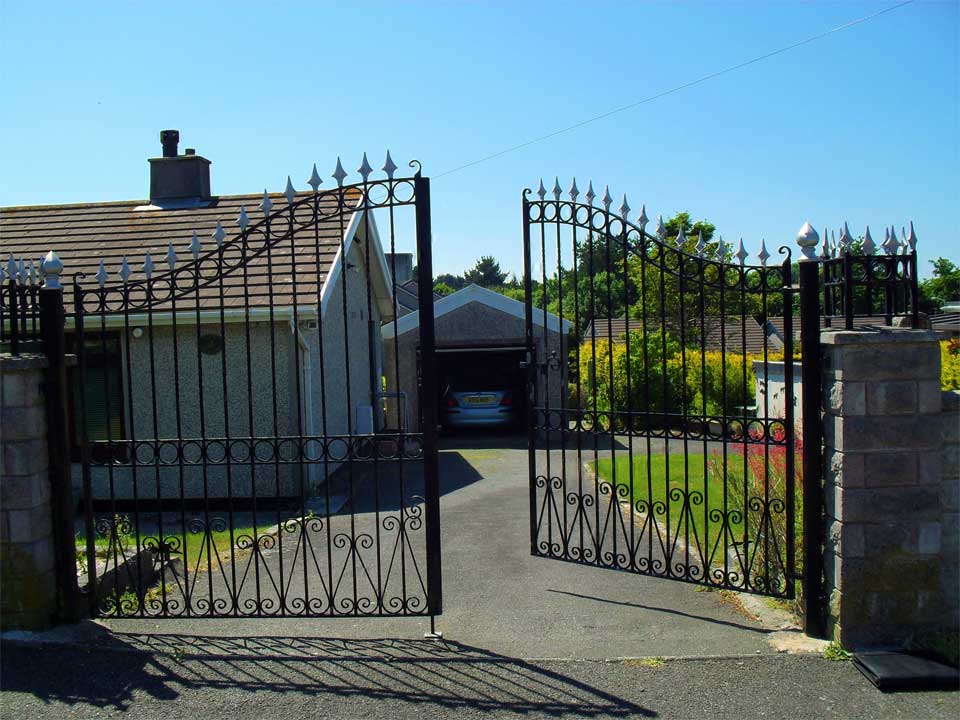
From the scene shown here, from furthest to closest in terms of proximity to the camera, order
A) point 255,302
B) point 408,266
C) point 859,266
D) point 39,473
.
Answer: point 408,266
point 255,302
point 39,473
point 859,266

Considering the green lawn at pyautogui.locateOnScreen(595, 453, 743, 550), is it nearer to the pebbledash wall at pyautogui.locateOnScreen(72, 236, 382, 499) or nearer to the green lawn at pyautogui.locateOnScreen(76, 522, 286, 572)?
the green lawn at pyautogui.locateOnScreen(76, 522, 286, 572)

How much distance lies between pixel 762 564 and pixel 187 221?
33.0 feet

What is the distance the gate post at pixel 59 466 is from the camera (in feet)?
17.9

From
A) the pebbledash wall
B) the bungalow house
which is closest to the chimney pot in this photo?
the bungalow house

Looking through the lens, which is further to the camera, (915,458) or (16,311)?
(16,311)

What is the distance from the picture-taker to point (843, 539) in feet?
15.8

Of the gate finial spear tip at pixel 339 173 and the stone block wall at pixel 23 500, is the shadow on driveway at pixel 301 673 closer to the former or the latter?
the stone block wall at pixel 23 500

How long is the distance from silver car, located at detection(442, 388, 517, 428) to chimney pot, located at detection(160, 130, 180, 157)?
275 inches

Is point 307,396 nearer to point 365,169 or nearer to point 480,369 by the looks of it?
point 365,169

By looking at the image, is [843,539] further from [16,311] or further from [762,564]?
[16,311]

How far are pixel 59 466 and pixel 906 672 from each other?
5.16 m

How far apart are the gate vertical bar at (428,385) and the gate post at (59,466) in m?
2.33

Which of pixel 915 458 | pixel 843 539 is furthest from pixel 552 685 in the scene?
pixel 915 458

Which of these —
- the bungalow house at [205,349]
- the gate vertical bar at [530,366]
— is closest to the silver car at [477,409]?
the bungalow house at [205,349]
